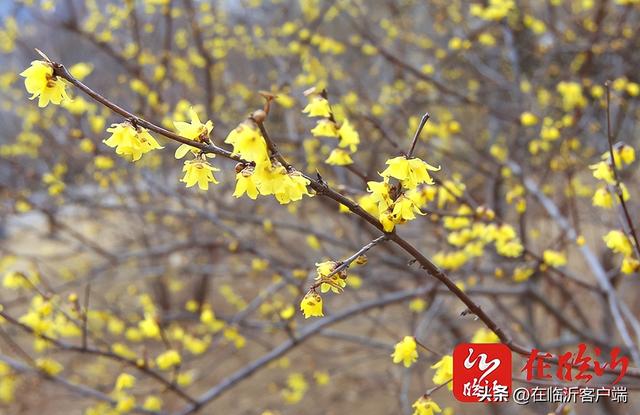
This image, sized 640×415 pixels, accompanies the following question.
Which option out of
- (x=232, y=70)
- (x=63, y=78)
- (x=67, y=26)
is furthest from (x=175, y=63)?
(x=63, y=78)

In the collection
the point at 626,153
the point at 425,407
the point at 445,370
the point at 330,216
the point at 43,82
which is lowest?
the point at 425,407

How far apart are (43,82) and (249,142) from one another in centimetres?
51

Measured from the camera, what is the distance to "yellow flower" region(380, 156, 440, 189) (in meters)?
1.25

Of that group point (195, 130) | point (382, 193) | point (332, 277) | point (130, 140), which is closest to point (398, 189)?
point (382, 193)

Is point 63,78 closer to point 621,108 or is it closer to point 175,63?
point 621,108

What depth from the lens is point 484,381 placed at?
169 cm

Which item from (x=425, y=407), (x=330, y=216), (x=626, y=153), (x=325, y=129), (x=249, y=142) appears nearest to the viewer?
(x=249, y=142)

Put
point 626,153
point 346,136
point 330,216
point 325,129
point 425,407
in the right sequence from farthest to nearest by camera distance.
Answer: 1. point 330,216
2. point 626,153
3. point 346,136
4. point 325,129
5. point 425,407

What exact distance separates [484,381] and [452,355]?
143mm

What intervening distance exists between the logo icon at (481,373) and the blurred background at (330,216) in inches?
20.4

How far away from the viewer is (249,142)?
1.01 m

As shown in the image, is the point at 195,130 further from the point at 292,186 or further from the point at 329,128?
the point at 329,128

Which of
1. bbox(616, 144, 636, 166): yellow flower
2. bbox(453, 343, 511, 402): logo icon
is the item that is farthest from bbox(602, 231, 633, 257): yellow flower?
bbox(453, 343, 511, 402): logo icon

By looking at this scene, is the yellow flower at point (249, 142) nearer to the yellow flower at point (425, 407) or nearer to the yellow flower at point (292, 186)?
the yellow flower at point (292, 186)
